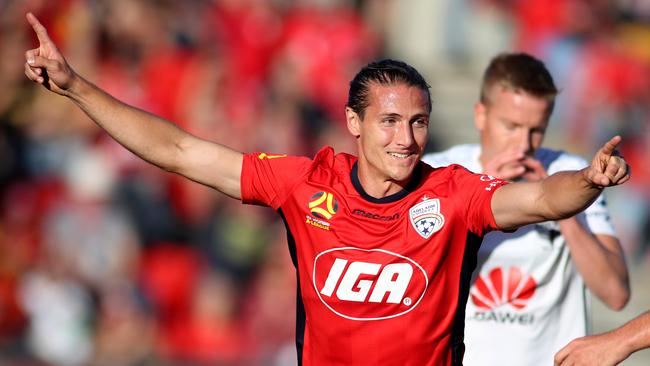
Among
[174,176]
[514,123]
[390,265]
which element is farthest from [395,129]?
[174,176]

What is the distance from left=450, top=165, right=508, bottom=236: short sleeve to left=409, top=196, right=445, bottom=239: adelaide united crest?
9cm

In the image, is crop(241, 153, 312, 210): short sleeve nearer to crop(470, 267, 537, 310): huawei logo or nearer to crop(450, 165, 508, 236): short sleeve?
crop(450, 165, 508, 236): short sleeve

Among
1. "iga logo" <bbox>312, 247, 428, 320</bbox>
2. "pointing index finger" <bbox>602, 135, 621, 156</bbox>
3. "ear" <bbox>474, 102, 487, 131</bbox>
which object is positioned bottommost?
"iga logo" <bbox>312, 247, 428, 320</bbox>

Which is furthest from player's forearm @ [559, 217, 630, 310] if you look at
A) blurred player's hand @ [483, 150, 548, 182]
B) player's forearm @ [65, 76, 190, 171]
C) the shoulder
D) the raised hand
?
the raised hand

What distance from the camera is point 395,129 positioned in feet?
16.2

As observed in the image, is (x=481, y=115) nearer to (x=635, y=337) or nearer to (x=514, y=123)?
(x=514, y=123)

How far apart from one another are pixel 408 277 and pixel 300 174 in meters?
0.69

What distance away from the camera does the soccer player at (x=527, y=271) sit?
5906mm

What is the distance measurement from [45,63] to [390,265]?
5.47 ft

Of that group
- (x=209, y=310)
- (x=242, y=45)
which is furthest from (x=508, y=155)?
(x=242, y=45)

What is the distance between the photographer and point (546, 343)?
600 cm

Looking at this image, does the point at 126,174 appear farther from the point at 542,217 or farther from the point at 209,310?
the point at 542,217

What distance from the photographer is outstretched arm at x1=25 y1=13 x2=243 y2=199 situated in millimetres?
5098

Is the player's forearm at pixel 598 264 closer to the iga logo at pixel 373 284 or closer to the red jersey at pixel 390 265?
the red jersey at pixel 390 265
